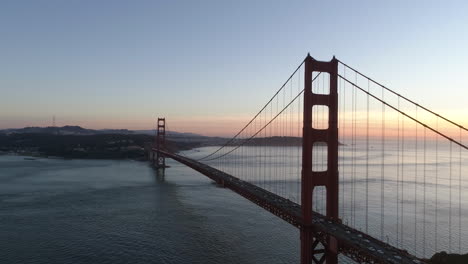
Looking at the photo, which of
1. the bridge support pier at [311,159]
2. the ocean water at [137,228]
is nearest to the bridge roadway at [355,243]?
the bridge support pier at [311,159]

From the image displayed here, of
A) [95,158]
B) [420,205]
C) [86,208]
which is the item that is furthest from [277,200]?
[95,158]

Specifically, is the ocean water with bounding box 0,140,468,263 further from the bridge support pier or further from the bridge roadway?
the bridge support pier

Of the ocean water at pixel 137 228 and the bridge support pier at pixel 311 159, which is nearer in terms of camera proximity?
the bridge support pier at pixel 311 159

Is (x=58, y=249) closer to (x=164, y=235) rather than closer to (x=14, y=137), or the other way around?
(x=164, y=235)

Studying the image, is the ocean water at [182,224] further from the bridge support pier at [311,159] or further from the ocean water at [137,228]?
the bridge support pier at [311,159]

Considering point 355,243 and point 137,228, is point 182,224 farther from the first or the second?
point 355,243
